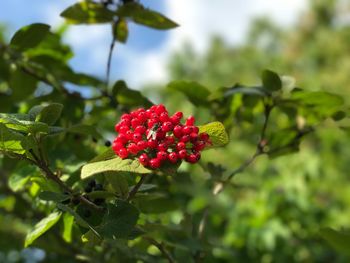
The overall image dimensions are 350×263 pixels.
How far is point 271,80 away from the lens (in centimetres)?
239

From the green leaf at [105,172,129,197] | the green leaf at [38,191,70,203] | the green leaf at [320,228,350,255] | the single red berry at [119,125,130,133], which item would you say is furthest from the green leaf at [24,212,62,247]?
the green leaf at [320,228,350,255]

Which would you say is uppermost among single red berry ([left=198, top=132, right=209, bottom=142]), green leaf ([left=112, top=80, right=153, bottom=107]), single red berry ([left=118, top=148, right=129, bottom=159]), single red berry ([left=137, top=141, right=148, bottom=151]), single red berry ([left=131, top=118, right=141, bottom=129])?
single red berry ([left=198, top=132, right=209, bottom=142])

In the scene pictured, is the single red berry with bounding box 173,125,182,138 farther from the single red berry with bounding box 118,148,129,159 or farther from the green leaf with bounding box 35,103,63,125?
the green leaf with bounding box 35,103,63,125

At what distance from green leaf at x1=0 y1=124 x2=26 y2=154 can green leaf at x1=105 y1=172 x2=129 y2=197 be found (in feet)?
0.86

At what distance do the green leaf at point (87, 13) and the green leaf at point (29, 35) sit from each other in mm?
Result: 183

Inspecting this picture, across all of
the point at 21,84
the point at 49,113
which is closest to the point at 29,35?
the point at 21,84

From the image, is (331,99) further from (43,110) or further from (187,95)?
(43,110)

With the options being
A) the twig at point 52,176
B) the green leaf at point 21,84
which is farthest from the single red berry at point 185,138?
the green leaf at point 21,84

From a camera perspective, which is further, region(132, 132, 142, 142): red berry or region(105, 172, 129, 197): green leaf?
region(105, 172, 129, 197): green leaf

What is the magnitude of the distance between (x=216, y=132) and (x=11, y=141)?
578 millimetres

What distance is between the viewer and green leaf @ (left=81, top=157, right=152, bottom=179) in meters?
1.43

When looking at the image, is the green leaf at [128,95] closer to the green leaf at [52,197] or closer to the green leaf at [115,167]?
the green leaf at [52,197]

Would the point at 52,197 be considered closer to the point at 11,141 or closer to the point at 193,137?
the point at 11,141

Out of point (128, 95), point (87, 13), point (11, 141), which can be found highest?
point (87, 13)
